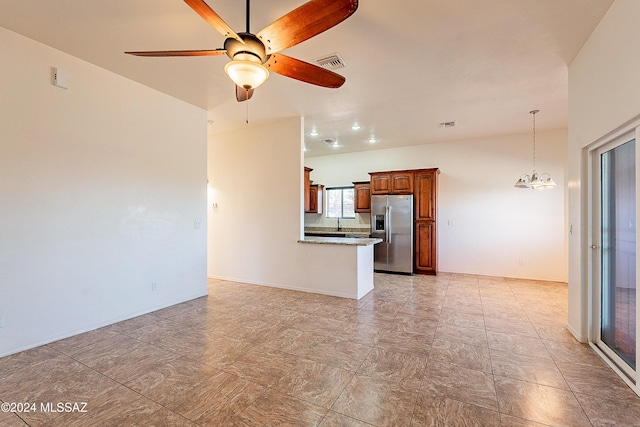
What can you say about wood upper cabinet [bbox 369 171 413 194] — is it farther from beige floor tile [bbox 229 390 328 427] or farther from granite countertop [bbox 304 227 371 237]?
beige floor tile [bbox 229 390 328 427]

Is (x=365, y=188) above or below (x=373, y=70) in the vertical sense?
below

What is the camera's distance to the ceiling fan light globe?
6.34 feet

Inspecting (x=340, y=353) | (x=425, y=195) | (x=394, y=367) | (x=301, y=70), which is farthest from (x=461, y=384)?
(x=425, y=195)

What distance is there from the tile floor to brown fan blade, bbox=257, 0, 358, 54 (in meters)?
2.46

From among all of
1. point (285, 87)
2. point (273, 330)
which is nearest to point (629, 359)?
point (273, 330)

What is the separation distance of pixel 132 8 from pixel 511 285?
22.2 feet

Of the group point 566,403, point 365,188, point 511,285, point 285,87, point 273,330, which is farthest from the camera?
point 365,188

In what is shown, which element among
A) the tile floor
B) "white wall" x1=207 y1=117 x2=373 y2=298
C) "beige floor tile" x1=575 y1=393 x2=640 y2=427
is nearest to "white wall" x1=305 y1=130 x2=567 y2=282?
the tile floor

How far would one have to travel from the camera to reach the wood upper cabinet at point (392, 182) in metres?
6.43

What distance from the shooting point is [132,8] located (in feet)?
7.62

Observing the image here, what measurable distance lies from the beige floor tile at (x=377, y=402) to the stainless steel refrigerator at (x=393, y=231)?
14.2ft

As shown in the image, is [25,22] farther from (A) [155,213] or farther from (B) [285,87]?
(B) [285,87]

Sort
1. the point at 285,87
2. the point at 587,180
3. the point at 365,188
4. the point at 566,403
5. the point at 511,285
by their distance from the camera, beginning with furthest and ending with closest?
1. the point at 365,188
2. the point at 511,285
3. the point at 285,87
4. the point at 587,180
5. the point at 566,403

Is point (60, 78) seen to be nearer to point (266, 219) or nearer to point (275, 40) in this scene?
point (275, 40)
